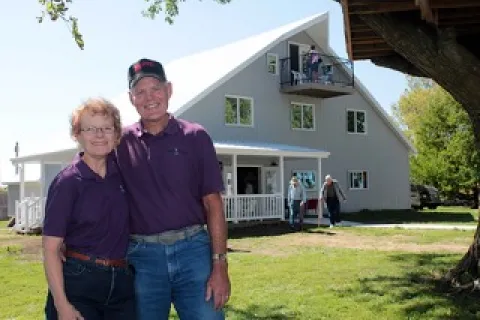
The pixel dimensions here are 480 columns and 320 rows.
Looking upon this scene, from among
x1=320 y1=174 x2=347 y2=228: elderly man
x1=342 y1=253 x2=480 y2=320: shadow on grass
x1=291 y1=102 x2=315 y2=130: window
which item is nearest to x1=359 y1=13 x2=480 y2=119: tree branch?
x1=342 y1=253 x2=480 y2=320: shadow on grass

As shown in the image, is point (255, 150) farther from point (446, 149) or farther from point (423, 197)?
point (446, 149)

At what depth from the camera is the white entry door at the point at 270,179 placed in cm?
2591

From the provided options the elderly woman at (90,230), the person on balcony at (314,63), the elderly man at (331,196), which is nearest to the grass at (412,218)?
the elderly man at (331,196)

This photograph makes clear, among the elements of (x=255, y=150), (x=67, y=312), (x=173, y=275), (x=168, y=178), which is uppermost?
(x=255, y=150)

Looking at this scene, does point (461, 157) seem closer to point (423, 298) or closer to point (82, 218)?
point (423, 298)

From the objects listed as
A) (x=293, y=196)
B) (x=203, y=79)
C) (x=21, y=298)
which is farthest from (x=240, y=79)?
(x=21, y=298)

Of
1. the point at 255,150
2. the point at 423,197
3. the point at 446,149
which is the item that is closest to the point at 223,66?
the point at 255,150

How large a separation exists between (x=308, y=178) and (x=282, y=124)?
298 cm

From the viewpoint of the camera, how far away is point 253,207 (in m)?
21.2

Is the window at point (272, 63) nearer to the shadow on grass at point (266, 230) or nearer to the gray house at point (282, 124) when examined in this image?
the gray house at point (282, 124)

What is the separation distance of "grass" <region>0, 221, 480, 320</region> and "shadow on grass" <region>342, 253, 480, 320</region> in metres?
0.01

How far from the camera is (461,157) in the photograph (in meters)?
37.7

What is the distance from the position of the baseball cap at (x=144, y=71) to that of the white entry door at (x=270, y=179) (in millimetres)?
22549

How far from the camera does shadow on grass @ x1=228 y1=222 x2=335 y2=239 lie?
1767 cm
